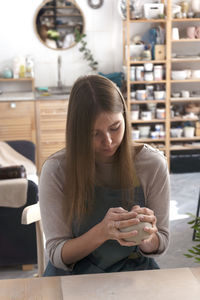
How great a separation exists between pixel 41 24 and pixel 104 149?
442 centimetres

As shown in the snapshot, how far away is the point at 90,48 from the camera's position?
576cm

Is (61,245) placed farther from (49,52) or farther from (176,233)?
(49,52)

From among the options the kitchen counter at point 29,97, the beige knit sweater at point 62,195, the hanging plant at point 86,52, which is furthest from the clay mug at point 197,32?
the beige knit sweater at point 62,195

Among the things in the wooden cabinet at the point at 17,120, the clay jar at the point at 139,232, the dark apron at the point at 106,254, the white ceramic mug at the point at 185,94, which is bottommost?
the wooden cabinet at the point at 17,120

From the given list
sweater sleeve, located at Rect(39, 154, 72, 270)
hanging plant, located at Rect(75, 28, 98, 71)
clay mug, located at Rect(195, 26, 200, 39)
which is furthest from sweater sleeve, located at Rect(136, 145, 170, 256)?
hanging plant, located at Rect(75, 28, 98, 71)

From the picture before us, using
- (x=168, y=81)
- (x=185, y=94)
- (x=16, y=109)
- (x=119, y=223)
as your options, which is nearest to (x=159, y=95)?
(x=168, y=81)

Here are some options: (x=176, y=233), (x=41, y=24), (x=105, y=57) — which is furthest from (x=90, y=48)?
(x=176, y=233)

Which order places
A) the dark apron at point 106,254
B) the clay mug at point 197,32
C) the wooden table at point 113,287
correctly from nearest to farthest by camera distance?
the wooden table at point 113,287 < the dark apron at point 106,254 < the clay mug at point 197,32

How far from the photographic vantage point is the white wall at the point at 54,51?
5617 millimetres

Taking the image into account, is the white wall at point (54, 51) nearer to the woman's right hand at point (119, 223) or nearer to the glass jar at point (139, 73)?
the glass jar at point (139, 73)

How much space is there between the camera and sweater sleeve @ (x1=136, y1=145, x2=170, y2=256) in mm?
1603

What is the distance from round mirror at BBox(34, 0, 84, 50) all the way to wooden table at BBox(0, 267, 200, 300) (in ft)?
15.3

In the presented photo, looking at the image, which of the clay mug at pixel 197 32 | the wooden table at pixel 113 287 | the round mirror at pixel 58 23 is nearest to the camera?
the wooden table at pixel 113 287

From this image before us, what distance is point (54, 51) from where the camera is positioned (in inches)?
225
